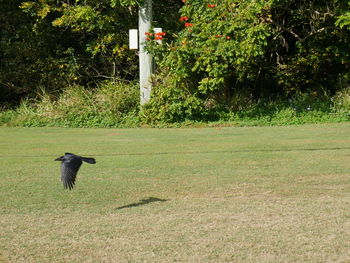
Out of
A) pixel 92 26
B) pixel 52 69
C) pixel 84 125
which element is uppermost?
pixel 92 26

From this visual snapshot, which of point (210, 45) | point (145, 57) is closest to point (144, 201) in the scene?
point (210, 45)

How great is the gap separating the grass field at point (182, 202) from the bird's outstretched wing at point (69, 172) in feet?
1.41

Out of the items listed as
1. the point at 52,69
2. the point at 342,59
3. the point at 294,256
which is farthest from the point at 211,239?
the point at 52,69

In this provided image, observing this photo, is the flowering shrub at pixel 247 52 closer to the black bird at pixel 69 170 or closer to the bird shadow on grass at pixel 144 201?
the bird shadow on grass at pixel 144 201

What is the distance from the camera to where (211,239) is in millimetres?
5391

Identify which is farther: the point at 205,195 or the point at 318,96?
the point at 318,96

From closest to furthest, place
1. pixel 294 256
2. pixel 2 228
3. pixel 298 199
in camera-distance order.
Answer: pixel 294 256 → pixel 2 228 → pixel 298 199

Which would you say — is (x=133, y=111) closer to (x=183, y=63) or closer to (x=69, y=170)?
(x=183, y=63)

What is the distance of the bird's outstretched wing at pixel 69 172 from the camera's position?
5879 millimetres

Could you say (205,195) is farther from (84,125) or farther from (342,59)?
(342,59)

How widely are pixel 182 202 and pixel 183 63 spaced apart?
8.30m

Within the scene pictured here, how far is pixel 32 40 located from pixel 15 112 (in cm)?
272

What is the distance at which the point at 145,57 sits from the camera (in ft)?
51.3

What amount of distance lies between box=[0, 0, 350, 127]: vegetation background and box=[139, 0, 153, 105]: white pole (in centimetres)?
29
